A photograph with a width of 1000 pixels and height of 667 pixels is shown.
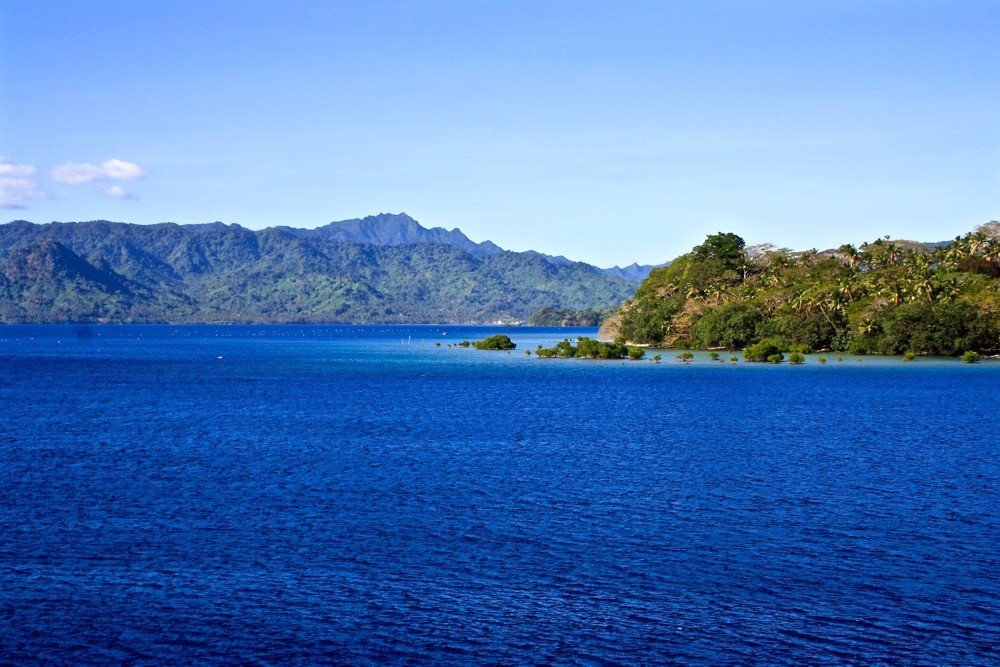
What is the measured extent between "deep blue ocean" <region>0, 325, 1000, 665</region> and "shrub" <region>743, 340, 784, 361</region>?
71.4 m

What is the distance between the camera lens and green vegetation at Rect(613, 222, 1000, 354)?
14525 centimetres

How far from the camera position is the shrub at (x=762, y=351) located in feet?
483

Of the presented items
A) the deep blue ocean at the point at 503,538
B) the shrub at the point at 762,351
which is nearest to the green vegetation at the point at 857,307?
the shrub at the point at 762,351

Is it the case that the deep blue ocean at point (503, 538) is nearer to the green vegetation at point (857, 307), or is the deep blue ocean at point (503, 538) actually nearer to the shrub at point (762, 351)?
the shrub at point (762, 351)

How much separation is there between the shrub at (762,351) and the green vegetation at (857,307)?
27 centimetres

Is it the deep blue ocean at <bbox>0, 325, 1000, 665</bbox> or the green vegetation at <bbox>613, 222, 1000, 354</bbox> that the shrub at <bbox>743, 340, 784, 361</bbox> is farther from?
the deep blue ocean at <bbox>0, 325, 1000, 665</bbox>

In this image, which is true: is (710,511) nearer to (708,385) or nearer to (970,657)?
(970,657)

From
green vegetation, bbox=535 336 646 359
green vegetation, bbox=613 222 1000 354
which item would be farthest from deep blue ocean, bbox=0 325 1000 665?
green vegetation, bbox=535 336 646 359

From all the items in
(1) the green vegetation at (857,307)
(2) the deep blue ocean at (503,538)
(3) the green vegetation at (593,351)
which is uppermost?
(1) the green vegetation at (857,307)

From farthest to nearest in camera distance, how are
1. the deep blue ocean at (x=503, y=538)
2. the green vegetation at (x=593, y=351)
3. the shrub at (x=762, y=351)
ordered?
the green vegetation at (x=593, y=351)
the shrub at (x=762, y=351)
the deep blue ocean at (x=503, y=538)

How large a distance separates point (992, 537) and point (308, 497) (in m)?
26.7

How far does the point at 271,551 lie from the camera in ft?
107

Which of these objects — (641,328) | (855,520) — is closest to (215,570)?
(855,520)

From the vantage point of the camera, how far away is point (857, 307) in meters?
162
